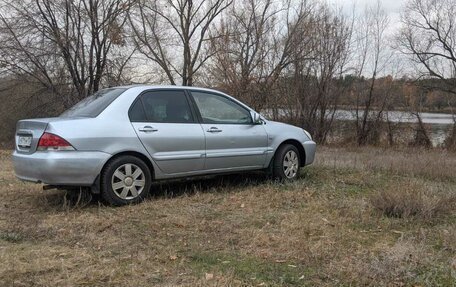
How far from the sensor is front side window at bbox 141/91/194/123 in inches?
246

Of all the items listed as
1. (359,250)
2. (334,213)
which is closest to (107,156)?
(334,213)

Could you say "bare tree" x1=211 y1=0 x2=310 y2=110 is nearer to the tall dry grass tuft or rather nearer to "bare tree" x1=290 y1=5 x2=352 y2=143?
"bare tree" x1=290 y1=5 x2=352 y2=143

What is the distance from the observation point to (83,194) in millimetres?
6180

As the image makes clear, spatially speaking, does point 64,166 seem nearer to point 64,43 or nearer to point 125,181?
point 125,181

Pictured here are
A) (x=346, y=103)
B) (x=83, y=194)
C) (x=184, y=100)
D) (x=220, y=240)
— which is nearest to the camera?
(x=220, y=240)

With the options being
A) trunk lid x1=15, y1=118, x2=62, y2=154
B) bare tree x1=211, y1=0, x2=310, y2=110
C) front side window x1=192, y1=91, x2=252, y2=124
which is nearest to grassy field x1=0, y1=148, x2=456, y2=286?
trunk lid x1=15, y1=118, x2=62, y2=154

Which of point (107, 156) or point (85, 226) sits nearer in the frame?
point (85, 226)

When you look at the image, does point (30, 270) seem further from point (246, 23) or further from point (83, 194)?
point (246, 23)

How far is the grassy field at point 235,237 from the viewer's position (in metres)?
3.57

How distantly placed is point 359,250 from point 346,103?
22.4 metres

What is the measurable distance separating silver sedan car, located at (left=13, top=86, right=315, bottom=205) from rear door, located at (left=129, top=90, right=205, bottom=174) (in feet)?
0.04

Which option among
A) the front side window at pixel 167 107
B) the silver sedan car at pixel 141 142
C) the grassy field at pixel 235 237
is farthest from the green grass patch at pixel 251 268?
the front side window at pixel 167 107

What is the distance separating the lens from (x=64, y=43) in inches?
861

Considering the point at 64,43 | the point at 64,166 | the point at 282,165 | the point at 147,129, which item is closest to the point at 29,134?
the point at 64,166
